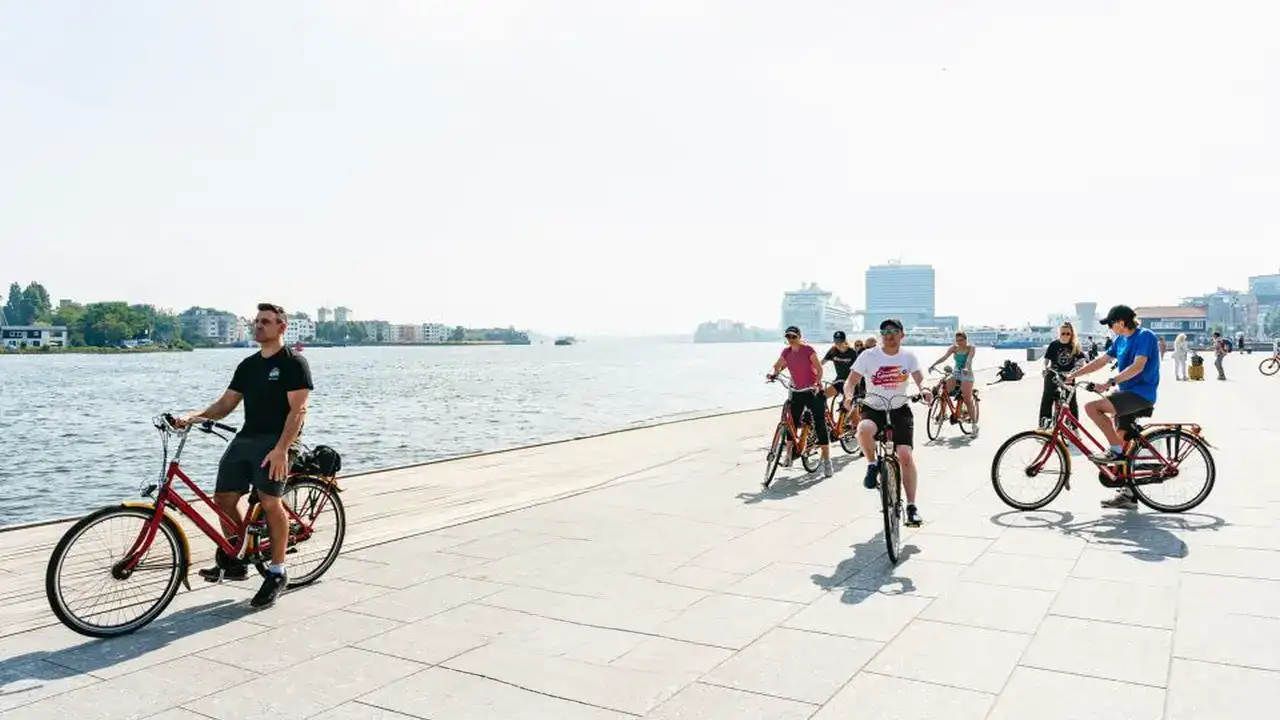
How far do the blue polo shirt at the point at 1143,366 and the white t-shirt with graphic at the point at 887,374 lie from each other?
2.37 m

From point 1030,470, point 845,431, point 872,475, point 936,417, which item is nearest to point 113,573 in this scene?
point 872,475

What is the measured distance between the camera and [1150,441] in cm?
802

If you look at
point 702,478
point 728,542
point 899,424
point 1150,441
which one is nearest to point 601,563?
point 728,542

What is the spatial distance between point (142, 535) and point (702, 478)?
6668 mm

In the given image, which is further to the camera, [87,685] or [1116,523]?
[1116,523]

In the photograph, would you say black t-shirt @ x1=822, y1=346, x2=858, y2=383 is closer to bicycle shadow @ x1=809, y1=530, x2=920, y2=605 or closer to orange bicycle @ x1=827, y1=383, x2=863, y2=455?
orange bicycle @ x1=827, y1=383, x2=863, y2=455

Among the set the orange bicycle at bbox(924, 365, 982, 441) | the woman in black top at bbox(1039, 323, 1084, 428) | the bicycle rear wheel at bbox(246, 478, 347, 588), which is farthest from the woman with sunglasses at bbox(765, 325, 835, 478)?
the bicycle rear wheel at bbox(246, 478, 347, 588)

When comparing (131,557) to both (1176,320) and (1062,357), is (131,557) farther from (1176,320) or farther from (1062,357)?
(1176,320)

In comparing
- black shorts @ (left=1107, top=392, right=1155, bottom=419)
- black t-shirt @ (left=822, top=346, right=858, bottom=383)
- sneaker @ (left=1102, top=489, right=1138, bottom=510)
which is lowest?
sneaker @ (left=1102, top=489, right=1138, bottom=510)

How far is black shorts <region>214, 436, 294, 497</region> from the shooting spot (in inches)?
219

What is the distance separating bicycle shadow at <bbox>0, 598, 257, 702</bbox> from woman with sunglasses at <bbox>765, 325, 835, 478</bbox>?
676 centimetres

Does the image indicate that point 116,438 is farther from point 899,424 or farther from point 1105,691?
point 1105,691

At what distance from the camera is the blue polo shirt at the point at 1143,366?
792 centimetres

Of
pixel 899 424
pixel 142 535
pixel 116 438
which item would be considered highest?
pixel 899 424
